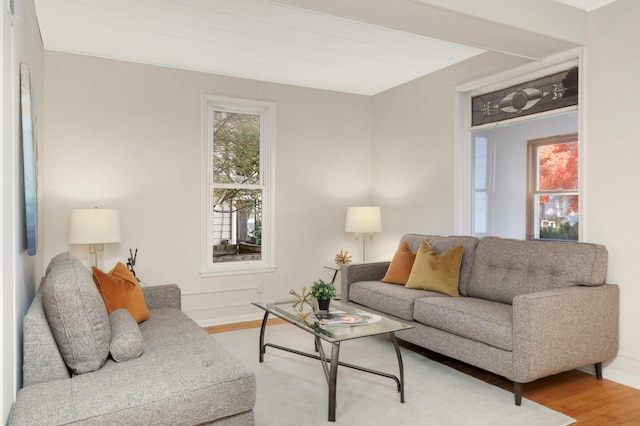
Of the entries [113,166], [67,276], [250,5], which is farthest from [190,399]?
[113,166]

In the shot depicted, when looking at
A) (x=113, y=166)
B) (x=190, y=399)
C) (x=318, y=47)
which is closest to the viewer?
(x=190, y=399)

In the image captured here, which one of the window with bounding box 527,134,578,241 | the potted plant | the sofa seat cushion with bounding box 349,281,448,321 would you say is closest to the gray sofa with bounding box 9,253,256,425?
the potted plant

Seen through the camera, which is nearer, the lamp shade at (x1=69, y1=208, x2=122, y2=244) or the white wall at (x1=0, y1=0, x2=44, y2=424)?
the white wall at (x1=0, y1=0, x2=44, y2=424)

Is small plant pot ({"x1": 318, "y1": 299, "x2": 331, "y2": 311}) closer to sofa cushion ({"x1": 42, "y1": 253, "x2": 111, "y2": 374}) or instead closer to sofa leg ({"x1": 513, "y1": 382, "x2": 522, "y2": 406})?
sofa leg ({"x1": 513, "y1": 382, "x2": 522, "y2": 406})

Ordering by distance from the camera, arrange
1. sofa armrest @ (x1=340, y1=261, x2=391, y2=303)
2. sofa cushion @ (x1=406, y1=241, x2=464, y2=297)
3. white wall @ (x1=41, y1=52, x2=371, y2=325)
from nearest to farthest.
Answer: sofa cushion @ (x1=406, y1=241, x2=464, y2=297)
white wall @ (x1=41, y1=52, x2=371, y2=325)
sofa armrest @ (x1=340, y1=261, x2=391, y2=303)

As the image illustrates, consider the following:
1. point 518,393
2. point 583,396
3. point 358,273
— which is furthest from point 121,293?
point 583,396

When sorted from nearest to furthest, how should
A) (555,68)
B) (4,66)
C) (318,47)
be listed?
(4,66) < (555,68) < (318,47)

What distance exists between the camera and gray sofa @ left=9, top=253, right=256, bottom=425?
1.73 metres

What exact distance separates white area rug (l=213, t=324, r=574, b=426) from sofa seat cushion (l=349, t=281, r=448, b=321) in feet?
1.16

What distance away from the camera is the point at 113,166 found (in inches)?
169

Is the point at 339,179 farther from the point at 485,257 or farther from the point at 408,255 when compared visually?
the point at 485,257

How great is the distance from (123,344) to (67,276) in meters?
0.41

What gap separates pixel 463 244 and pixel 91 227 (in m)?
3.13

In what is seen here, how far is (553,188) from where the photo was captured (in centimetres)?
383
